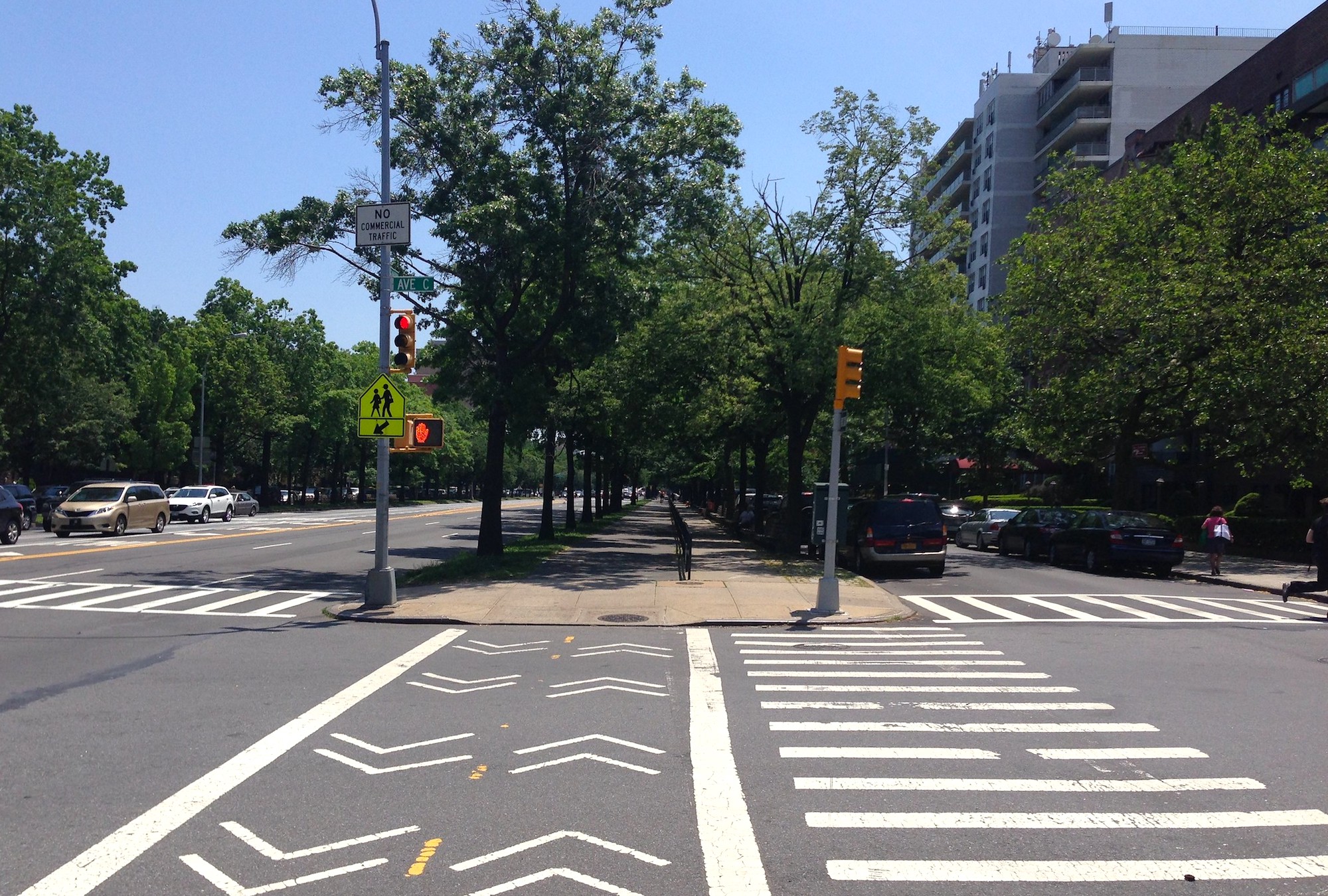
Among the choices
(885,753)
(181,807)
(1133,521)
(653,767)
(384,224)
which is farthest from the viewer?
(1133,521)

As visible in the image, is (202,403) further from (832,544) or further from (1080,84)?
(1080,84)

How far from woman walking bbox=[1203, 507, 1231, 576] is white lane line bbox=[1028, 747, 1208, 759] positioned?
1755cm

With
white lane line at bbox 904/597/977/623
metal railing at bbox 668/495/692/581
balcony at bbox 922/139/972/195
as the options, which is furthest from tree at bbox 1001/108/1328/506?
balcony at bbox 922/139/972/195

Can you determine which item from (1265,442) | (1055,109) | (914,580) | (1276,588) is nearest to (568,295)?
(914,580)

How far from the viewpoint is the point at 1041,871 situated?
16.2 feet

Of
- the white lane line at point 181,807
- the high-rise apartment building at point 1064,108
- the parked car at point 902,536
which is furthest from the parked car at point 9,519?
the high-rise apartment building at point 1064,108

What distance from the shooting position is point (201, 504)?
4469cm

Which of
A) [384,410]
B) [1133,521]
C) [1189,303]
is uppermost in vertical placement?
[1189,303]

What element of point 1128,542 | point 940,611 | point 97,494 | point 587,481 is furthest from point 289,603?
point 587,481

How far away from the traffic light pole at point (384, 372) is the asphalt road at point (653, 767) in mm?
2474

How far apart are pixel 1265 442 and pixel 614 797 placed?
2885 centimetres

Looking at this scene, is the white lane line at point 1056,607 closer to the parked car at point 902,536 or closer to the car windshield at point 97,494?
the parked car at point 902,536

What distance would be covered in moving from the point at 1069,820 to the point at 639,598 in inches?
438

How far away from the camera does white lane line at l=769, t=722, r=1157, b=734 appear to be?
7727 millimetres
